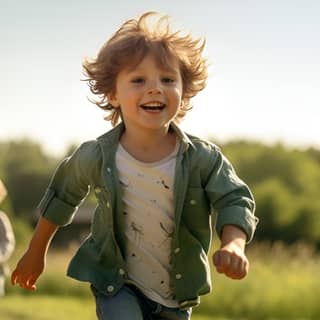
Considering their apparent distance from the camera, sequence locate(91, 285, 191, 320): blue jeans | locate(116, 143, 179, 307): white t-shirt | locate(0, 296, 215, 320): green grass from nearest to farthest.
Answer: locate(91, 285, 191, 320): blue jeans, locate(116, 143, 179, 307): white t-shirt, locate(0, 296, 215, 320): green grass

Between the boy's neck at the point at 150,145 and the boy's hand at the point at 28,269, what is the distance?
636 mm

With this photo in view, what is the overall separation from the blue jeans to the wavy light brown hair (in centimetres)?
76

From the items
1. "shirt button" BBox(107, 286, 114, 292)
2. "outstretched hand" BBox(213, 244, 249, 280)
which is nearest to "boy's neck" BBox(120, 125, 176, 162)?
"shirt button" BBox(107, 286, 114, 292)

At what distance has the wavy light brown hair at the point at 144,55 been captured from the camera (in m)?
3.87

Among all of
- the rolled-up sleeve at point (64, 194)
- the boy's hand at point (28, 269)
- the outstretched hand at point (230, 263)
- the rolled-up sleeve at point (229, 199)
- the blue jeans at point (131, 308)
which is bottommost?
the outstretched hand at point (230, 263)

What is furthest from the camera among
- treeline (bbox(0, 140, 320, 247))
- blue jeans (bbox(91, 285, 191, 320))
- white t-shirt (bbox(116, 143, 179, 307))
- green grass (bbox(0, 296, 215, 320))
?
treeline (bbox(0, 140, 320, 247))

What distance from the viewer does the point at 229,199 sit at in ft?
12.0

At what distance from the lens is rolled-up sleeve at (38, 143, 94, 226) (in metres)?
4.05

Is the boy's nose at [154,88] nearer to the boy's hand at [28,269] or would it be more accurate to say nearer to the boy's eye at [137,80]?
the boy's eye at [137,80]

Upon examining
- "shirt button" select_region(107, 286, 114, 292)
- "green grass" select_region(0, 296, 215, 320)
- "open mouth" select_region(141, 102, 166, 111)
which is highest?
"green grass" select_region(0, 296, 215, 320)

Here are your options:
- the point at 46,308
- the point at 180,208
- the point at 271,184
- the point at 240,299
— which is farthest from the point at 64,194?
the point at 271,184

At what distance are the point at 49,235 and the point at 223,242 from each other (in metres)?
0.98

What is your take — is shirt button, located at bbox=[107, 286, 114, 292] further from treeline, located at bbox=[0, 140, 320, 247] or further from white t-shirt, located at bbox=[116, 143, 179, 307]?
treeline, located at bbox=[0, 140, 320, 247]

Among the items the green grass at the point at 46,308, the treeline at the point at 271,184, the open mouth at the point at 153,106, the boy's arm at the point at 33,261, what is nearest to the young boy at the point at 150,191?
the open mouth at the point at 153,106
